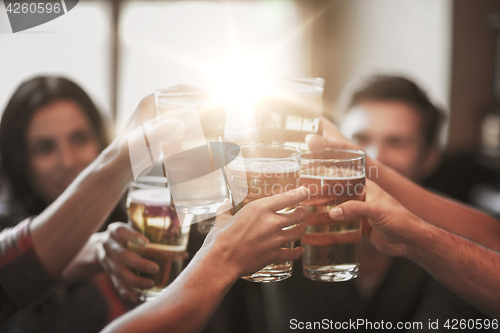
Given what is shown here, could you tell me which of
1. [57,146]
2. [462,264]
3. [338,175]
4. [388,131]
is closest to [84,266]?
[57,146]

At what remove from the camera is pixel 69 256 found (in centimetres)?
103

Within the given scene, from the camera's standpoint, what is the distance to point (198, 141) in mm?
789

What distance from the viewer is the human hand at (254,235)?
24.7 inches

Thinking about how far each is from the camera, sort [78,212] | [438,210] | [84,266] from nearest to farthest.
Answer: [78,212] < [438,210] < [84,266]

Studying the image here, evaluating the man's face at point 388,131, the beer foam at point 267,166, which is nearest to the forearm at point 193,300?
the beer foam at point 267,166

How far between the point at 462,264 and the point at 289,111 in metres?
0.49

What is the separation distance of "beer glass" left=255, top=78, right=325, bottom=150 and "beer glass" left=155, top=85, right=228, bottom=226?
0.29 feet

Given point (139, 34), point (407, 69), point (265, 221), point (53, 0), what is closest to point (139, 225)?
point (265, 221)

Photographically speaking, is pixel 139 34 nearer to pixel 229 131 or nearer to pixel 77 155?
pixel 77 155

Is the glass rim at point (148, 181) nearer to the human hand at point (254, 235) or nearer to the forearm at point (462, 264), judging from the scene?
the human hand at point (254, 235)

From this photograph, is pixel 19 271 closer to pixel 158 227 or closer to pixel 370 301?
pixel 158 227

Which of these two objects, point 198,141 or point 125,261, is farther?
point 125,261

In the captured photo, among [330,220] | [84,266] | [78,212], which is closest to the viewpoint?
[330,220]

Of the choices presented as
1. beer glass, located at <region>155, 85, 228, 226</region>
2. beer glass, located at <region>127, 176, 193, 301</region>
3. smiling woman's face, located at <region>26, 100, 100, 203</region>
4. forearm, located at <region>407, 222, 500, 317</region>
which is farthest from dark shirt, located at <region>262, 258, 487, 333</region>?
smiling woman's face, located at <region>26, 100, 100, 203</region>
